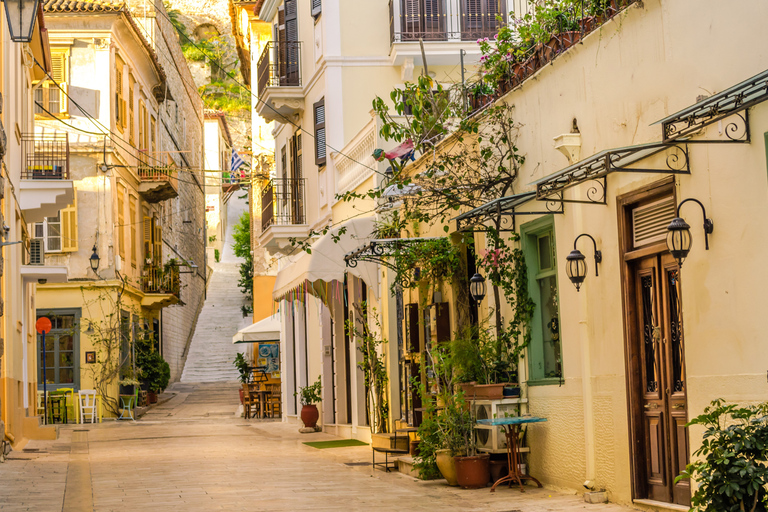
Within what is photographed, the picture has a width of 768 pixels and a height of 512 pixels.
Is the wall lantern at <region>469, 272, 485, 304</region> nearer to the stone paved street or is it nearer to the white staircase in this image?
the stone paved street

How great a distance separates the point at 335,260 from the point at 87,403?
43.3 ft

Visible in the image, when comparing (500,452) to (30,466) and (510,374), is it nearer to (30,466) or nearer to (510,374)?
(510,374)

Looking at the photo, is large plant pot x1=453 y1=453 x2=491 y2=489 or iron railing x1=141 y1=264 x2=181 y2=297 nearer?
large plant pot x1=453 y1=453 x2=491 y2=489

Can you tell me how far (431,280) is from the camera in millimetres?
13656

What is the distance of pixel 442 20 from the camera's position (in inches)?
783

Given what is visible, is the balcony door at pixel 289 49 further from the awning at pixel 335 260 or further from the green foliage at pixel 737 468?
the green foliage at pixel 737 468

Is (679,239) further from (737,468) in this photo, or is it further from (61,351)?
(61,351)

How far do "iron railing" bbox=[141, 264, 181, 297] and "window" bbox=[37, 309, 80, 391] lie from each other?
458cm

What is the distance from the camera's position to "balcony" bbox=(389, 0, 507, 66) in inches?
771

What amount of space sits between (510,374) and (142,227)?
23.6 m

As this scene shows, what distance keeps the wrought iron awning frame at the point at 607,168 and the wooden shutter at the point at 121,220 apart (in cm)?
2108

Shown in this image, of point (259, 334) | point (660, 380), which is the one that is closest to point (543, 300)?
point (660, 380)

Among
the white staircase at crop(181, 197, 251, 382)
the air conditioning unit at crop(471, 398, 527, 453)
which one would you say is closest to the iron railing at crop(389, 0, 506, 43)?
the air conditioning unit at crop(471, 398, 527, 453)

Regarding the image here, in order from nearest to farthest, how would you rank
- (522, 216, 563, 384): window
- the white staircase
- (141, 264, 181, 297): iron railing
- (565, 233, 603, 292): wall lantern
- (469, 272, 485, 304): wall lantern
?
(565, 233, 603, 292): wall lantern < (522, 216, 563, 384): window < (469, 272, 485, 304): wall lantern < (141, 264, 181, 297): iron railing < the white staircase
